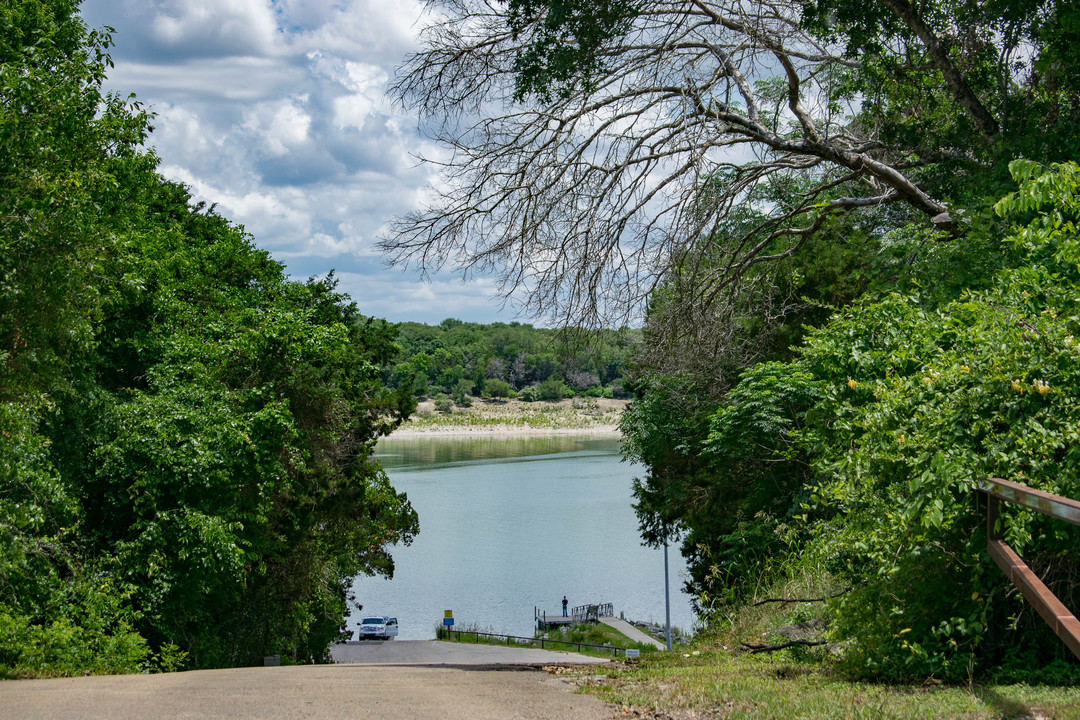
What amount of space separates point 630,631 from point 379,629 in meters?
10.00

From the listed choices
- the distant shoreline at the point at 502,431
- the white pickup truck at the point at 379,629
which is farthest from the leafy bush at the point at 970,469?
the distant shoreline at the point at 502,431

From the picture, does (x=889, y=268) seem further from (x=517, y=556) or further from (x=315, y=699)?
(x=517, y=556)

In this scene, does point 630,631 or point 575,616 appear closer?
point 630,631

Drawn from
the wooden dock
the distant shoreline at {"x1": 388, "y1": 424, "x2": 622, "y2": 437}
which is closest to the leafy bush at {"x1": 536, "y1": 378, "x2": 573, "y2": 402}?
the distant shoreline at {"x1": 388, "y1": 424, "x2": 622, "y2": 437}

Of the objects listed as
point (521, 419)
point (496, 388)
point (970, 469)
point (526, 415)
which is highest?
point (496, 388)

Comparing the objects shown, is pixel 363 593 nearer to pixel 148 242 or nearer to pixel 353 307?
pixel 353 307

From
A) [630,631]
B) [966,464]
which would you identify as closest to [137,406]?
[966,464]

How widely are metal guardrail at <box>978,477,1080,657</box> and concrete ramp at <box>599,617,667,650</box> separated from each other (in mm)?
26125

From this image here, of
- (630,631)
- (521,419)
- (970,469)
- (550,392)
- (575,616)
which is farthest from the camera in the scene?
(550,392)

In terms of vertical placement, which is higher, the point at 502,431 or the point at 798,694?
the point at 798,694

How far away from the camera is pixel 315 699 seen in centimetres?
630

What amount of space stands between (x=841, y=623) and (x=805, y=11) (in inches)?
325

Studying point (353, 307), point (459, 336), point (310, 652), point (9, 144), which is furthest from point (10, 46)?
point (459, 336)

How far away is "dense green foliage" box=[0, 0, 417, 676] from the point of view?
10.9 m
